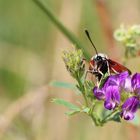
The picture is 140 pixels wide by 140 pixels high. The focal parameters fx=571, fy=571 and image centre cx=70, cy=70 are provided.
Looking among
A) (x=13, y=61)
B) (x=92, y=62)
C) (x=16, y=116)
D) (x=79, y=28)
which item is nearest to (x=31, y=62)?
(x=13, y=61)

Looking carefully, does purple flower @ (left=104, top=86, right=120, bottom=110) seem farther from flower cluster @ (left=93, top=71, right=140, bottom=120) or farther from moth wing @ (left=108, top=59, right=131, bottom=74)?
moth wing @ (left=108, top=59, right=131, bottom=74)

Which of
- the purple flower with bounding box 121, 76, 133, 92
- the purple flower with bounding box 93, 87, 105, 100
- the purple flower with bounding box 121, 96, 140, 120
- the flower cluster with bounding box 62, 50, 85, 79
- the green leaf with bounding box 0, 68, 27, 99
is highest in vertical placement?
the green leaf with bounding box 0, 68, 27, 99

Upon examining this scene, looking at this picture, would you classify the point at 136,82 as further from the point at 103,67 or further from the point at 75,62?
the point at 75,62

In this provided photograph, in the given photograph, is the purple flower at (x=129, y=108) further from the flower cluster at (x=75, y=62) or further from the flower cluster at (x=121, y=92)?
the flower cluster at (x=75, y=62)

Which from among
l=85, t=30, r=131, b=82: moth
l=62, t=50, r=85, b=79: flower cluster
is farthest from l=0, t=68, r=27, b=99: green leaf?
l=62, t=50, r=85, b=79: flower cluster

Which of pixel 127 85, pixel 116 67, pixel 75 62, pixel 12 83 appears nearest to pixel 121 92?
pixel 127 85

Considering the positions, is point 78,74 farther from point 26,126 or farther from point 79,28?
point 79,28

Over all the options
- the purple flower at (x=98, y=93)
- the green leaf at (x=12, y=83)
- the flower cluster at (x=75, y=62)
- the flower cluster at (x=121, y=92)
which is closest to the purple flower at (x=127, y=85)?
the flower cluster at (x=121, y=92)
